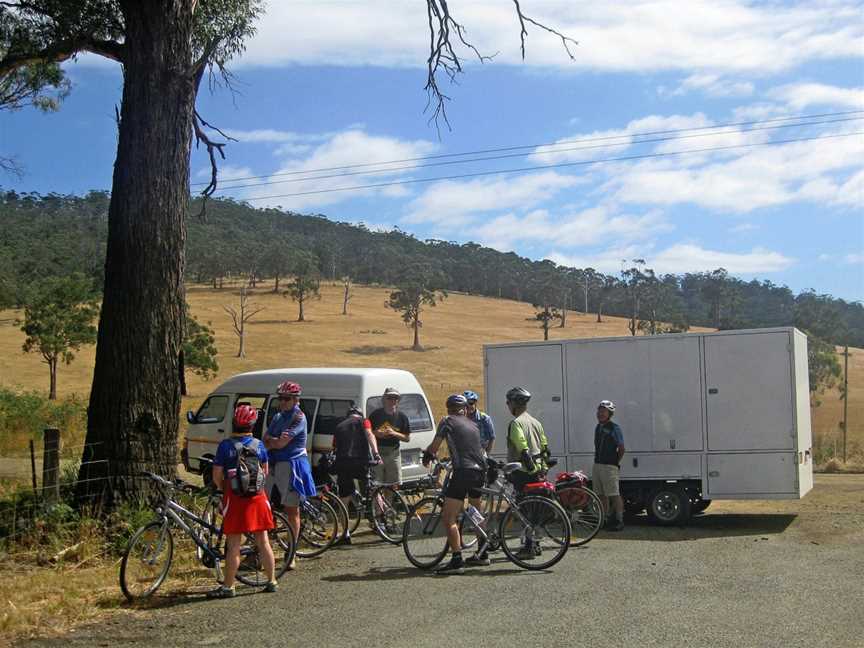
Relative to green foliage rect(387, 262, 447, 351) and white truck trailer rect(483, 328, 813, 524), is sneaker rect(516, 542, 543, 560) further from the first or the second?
green foliage rect(387, 262, 447, 351)

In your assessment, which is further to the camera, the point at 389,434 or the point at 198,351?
the point at 198,351

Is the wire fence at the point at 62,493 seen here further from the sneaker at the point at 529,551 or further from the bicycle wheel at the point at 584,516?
the bicycle wheel at the point at 584,516

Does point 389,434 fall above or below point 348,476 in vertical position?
above

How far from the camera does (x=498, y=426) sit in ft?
48.6

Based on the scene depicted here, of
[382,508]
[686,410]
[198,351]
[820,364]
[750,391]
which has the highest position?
[750,391]

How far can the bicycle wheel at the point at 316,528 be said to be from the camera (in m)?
9.88

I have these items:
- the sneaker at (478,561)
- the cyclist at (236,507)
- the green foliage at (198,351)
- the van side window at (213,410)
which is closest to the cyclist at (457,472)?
the sneaker at (478,561)

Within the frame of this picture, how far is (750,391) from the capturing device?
1277 centimetres

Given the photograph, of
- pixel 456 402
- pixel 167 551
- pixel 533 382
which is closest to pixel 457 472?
pixel 456 402

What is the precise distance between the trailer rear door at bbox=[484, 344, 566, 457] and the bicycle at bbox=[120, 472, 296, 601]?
6.22 meters

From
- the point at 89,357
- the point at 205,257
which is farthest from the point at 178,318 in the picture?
the point at 205,257

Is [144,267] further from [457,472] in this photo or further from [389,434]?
[457,472]

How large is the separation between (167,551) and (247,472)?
983 millimetres

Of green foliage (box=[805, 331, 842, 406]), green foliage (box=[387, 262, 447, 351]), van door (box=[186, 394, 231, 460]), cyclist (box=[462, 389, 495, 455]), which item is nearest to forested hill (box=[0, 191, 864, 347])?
green foliage (box=[387, 262, 447, 351])
